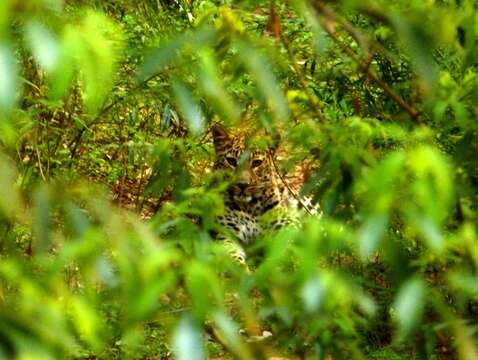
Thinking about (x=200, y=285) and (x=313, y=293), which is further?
(x=313, y=293)

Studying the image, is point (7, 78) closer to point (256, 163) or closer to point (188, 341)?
point (188, 341)

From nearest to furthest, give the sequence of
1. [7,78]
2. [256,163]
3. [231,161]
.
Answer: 1. [7,78]
2. [231,161]
3. [256,163]

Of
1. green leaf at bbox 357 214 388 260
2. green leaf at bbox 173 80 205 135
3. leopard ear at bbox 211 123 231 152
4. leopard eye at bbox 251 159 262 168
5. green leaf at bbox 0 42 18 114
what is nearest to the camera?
green leaf at bbox 0 42 18 114

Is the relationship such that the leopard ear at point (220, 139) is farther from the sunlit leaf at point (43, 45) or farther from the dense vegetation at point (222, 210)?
the sunlit leaf at point (43, 45)

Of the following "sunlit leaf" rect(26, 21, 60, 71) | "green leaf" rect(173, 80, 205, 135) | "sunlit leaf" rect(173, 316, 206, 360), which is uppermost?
"green leaf" rect(173, 80, 205, 135)

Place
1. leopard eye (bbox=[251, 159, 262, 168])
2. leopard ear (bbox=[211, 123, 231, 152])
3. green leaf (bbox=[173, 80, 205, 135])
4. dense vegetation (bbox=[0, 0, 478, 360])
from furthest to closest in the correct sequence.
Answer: leopard eye (bbox=[251, 159, 262, 168])
leopard ear (bbox=[211, 123, 231, 152])
green leaf (bbox=[173, 80, 205, 135])
dense vegetation (bbox=[0, 0, 478, 360])

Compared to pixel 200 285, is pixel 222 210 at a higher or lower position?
higher

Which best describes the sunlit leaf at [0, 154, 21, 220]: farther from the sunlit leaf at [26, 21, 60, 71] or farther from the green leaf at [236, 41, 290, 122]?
the green leaf at [236, 41, 290, 122]

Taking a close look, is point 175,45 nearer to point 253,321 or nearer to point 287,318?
point 253,321

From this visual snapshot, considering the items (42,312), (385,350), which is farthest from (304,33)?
(42,312)

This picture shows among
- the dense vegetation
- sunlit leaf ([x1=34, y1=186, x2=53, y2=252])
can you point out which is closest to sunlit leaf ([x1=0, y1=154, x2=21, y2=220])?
the dense vegetation

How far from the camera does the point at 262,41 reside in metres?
1.62

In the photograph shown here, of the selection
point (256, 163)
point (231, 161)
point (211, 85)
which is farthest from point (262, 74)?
point (256, 163)

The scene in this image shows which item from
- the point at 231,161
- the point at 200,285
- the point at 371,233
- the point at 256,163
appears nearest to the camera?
the point at 200,285
